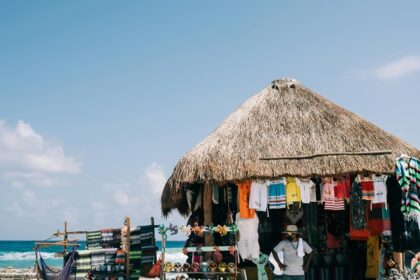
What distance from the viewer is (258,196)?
1062 cm

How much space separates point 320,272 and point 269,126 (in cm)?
342

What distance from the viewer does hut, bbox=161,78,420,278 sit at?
10453mm

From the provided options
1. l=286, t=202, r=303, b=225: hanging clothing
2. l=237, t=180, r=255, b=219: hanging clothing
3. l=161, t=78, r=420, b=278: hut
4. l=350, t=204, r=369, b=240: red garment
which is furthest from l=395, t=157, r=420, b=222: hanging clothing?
l=237, t=180, r=255, b=219: hanging clothing

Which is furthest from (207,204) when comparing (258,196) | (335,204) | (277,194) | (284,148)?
(335,204)

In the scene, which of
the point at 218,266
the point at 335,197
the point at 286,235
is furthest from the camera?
the point at 335,197

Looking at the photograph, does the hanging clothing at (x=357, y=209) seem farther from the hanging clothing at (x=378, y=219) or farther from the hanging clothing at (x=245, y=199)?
the hanging clothing at (x=245, y=199)

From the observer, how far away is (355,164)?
10453mm

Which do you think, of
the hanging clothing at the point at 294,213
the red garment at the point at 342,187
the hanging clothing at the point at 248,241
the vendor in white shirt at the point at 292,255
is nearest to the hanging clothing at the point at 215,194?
the hanging clothing at the point at 248,241

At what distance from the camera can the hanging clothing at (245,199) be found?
418 inches

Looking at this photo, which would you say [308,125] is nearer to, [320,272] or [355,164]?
[355,164]

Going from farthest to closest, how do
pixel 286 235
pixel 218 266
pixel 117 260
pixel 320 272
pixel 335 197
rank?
pixel 117 260, pixel 320 272, pixel 335 197, pixel 218 266, pixel 286 235

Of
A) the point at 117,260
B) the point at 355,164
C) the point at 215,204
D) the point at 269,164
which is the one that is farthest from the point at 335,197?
the point at 117,260

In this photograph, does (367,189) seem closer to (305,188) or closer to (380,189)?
(380,189)

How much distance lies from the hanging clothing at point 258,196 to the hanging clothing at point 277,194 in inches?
5.1
